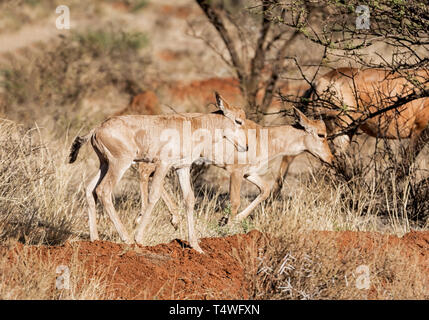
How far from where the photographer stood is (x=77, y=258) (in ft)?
20.5

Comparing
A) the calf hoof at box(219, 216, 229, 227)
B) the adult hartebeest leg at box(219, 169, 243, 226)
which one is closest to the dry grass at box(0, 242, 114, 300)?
the calf hoof at box(219, 216, 229, 227)

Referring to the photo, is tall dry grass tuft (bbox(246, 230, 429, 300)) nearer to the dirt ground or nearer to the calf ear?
the dirt ground

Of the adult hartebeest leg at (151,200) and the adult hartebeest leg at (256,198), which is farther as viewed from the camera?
the adult hartebeest leg at (256,198)

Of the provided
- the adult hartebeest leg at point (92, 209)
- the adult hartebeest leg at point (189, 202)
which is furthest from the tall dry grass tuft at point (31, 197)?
the adult hartebeest leg at point (189, 202)

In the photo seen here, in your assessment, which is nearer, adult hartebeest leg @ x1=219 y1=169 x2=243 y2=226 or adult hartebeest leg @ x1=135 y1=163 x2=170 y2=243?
adult hartebeest leg @ x1=135 y1=163 x2=170 y2=243

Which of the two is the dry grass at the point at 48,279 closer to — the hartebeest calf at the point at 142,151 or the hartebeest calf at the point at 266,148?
the hartebeest calf at the point at 142,151

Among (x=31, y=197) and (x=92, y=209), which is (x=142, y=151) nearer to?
(x=92, y=209)

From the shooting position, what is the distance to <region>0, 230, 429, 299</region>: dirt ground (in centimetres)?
596

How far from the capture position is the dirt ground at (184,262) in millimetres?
5961

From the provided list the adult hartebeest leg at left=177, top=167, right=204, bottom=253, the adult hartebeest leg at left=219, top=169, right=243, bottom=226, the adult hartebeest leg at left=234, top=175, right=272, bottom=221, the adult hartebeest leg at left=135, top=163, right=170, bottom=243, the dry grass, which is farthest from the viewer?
the adult hartebeest leg at left=219, top=169, right=243, bottom=226

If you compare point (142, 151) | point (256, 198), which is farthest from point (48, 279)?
point (256, 198)

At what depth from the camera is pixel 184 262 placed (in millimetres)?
6637

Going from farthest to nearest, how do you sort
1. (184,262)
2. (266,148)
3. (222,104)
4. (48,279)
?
1. (266,148)
2. (222,104)
3. (184,262)
4. (48,279)
